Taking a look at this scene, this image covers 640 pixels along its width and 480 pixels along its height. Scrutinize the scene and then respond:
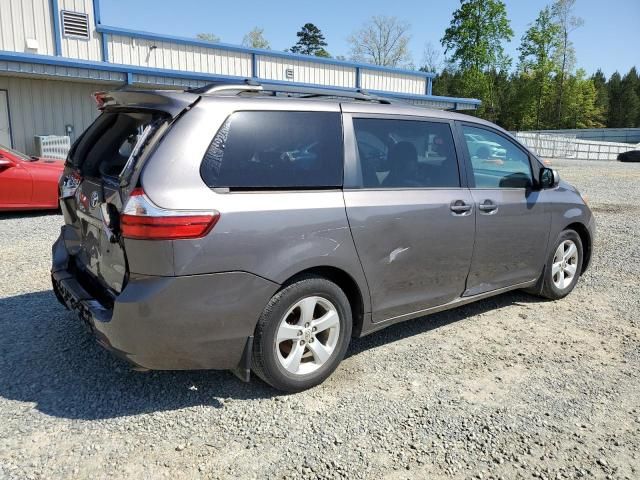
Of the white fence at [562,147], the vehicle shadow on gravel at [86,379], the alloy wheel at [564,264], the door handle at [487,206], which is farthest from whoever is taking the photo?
the white fence at [562,147]

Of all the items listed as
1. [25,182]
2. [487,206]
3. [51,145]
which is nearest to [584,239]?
[487,206]

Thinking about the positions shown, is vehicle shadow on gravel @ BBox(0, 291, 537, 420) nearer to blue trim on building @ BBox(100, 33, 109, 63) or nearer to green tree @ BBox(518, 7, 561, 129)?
blue trim on building @ BBox(100, 33, 109, 63)

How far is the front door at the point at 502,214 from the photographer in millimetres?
4254

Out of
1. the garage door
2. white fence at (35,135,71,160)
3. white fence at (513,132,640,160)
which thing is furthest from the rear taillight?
white fence at (513,132,640,160)

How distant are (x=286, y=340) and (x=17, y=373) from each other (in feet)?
5.92

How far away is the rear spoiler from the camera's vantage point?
9.97ft

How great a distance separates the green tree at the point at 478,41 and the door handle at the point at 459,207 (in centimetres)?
5040

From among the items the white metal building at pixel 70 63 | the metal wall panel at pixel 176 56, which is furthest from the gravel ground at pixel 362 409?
the metal wall panel at pixel 176 56

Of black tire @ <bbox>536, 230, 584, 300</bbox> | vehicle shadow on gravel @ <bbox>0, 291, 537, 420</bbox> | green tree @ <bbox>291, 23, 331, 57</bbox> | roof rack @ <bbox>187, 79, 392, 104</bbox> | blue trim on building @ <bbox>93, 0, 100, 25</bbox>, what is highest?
green tree @ <bbox>291, 23, 331, 57</bbox>

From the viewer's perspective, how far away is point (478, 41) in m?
50.5

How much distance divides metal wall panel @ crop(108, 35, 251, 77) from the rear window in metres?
14.2

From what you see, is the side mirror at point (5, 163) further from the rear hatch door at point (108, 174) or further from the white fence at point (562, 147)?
the white fence at point (562, 147)

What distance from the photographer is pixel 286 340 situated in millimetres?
3324

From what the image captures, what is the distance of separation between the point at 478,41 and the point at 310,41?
34.0 metres
